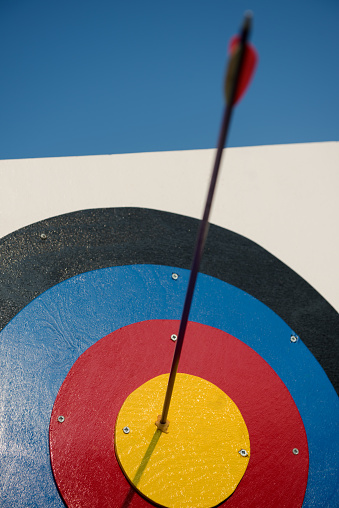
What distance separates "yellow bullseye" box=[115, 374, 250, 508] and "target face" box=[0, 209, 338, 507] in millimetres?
33

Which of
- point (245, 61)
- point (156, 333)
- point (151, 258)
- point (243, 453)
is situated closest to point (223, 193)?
point (151, 258)

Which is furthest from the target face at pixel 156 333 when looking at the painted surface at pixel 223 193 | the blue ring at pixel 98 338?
the painted surface at pixel 223 193

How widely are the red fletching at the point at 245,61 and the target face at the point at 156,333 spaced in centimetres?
90

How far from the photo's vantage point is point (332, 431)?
4.36ft

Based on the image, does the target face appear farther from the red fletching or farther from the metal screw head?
the red fletching

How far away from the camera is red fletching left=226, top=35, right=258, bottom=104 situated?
640mm

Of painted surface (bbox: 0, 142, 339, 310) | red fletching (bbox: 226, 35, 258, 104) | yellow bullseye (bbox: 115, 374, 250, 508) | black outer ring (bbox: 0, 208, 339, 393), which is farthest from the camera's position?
painted surface (bbox: 0, 142, 339, 310)

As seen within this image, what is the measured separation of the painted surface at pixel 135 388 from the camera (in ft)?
3.71

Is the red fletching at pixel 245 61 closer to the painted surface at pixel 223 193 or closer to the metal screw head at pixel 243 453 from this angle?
the metal screw head at pixel 243 453

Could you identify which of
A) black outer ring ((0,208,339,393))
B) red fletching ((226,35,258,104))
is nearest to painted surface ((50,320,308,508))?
black outer ring ((0,208,339,393))

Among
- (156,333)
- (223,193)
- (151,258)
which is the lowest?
(156,333)

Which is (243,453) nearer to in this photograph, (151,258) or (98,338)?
(98,338)

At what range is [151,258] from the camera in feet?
5.47

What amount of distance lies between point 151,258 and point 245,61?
1.08 m
